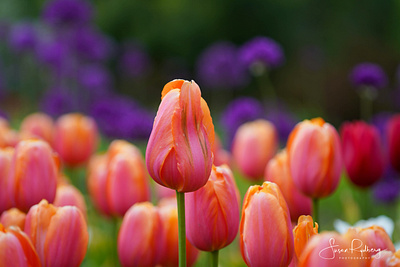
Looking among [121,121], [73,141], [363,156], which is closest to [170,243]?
[363,156]

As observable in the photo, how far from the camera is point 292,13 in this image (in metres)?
9.13

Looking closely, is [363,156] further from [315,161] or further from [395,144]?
[315,161]

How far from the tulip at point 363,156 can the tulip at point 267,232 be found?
0.55 meters

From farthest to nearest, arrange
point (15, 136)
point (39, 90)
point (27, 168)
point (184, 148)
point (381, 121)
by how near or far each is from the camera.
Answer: point (39, 90), point (381, 121), point (15, 136), point (27, 168), point (184, 148)

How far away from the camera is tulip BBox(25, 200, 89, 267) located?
2.38 feet

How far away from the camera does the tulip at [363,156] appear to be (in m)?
1.19

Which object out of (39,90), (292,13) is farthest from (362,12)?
(39,90)

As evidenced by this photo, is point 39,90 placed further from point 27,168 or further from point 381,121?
point 27,168

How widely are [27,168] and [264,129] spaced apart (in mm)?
750

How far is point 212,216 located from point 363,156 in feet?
1.83

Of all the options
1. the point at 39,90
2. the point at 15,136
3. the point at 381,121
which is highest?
the point at 39,90

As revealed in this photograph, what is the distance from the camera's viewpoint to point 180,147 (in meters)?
0.68

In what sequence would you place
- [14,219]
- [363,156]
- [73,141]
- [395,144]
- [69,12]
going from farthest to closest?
[69,12], [73,141], [395,144], [363,156], [14,219]

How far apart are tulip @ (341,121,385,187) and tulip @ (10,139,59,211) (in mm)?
639
